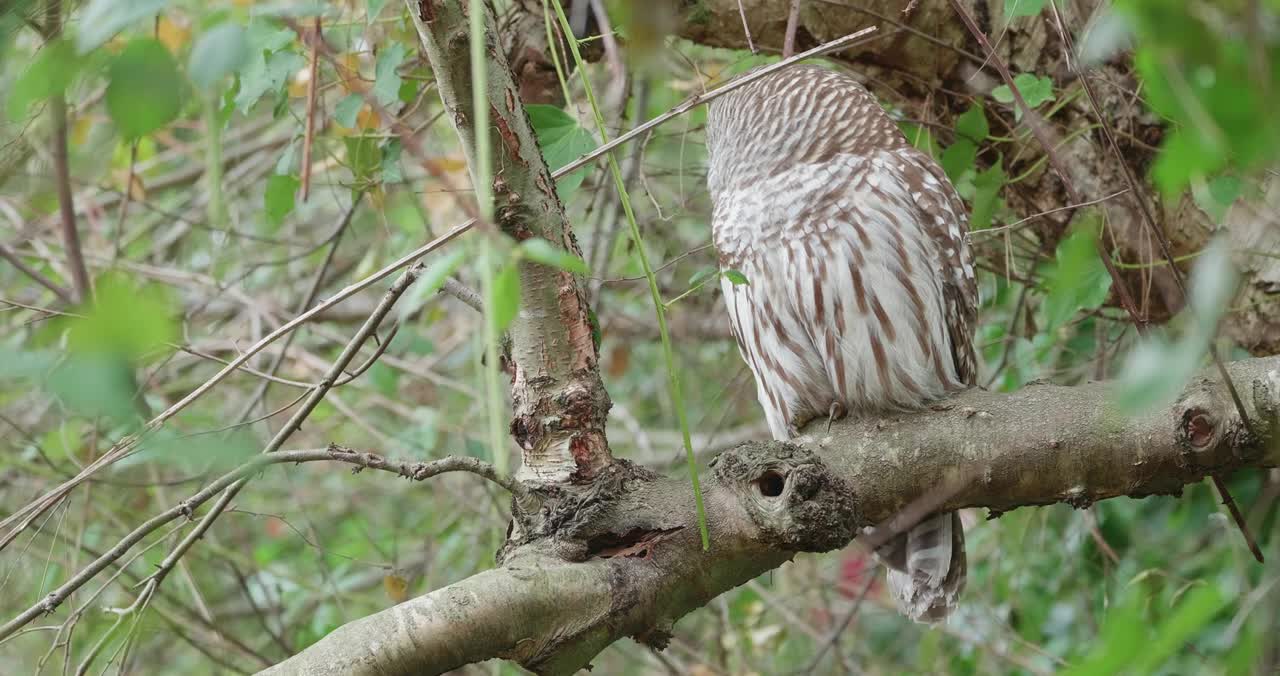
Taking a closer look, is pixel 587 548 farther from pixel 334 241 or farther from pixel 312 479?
pixel 312 479

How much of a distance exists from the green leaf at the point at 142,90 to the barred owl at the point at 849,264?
6.25 ft

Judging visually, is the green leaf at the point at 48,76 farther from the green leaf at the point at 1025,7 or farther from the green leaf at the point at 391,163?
the green leaf at the point at 391,163

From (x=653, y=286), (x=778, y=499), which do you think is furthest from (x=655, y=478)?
(x=653, y=286)

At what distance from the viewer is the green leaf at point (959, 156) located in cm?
268

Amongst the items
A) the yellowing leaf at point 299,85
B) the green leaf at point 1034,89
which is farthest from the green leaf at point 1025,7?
the yellowing leaf at point 299,85

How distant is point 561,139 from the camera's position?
2180mm

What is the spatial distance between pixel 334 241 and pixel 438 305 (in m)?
1.01

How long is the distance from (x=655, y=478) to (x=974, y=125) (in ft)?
4.06

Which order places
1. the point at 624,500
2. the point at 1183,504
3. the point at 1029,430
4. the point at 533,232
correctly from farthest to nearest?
the point at 1183,504 < the point at 1029,430 < the point at 624,500 < the point at 533,232

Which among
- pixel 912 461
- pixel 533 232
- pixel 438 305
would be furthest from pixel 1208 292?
pixel 438 305

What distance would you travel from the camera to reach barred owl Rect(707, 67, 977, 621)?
2504 mm

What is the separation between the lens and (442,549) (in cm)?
432

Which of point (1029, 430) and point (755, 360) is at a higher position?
point (755, 360)

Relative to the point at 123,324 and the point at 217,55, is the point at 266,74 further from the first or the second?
the point at 123,324
